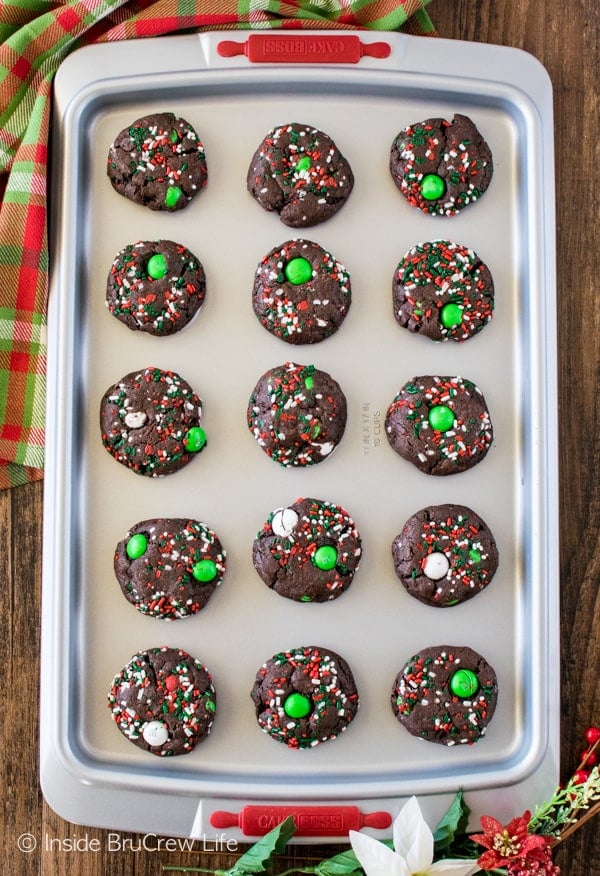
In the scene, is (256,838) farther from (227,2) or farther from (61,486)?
(227,2)

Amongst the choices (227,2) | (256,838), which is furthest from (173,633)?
(227,2)

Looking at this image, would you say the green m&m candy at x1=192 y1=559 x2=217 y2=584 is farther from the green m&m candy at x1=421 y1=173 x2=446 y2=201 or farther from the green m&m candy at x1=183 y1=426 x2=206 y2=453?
the green m&m candy at x1=421 y1=173 x2=446 y2=201

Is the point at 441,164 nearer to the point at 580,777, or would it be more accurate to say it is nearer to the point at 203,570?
the point at 203,570

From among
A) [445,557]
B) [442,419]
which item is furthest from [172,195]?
[445,557]

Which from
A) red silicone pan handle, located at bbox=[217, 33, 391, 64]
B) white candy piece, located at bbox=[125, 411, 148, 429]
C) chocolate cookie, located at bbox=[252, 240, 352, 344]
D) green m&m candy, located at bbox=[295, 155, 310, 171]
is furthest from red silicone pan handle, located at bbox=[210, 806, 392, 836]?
red silicone pan handle, located at bbox=[217, 33, 391, 64]

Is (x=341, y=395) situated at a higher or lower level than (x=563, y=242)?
lower

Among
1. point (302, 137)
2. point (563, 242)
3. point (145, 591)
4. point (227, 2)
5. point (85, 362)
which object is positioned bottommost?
point (145, 591)
